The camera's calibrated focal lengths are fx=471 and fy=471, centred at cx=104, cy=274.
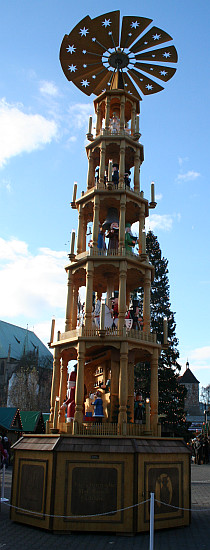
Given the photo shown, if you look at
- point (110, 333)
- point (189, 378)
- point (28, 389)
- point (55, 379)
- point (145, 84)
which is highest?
point (145, 84)

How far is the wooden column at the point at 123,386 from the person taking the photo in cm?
1300

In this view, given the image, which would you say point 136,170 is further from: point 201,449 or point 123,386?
point 201,449

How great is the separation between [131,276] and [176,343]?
1059 inches

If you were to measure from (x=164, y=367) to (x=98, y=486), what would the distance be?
2696cm

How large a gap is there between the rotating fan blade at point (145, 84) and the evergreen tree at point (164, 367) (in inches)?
748

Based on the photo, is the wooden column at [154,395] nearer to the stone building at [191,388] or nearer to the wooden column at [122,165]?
the wooden column at [122,165]

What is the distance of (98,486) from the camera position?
11977 millimetres

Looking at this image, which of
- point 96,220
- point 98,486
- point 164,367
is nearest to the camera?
point 98,486

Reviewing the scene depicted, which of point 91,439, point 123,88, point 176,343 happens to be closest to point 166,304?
point 176,343

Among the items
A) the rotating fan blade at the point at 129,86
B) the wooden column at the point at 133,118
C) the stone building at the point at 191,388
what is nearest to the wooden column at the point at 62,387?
the wooden column at the point at 133,118

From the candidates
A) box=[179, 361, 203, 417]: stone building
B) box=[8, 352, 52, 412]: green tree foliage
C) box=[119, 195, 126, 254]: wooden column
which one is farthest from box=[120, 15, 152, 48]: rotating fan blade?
box=[179, 361, 203, 417]: stone building

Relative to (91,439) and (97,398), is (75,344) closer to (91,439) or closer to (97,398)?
(97,398)

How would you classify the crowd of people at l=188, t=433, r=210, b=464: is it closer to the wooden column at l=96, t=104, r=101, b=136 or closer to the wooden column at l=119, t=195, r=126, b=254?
the wooden column at l=119, t=195, r=126, b=254

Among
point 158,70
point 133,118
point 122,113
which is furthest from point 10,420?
point 158,70
